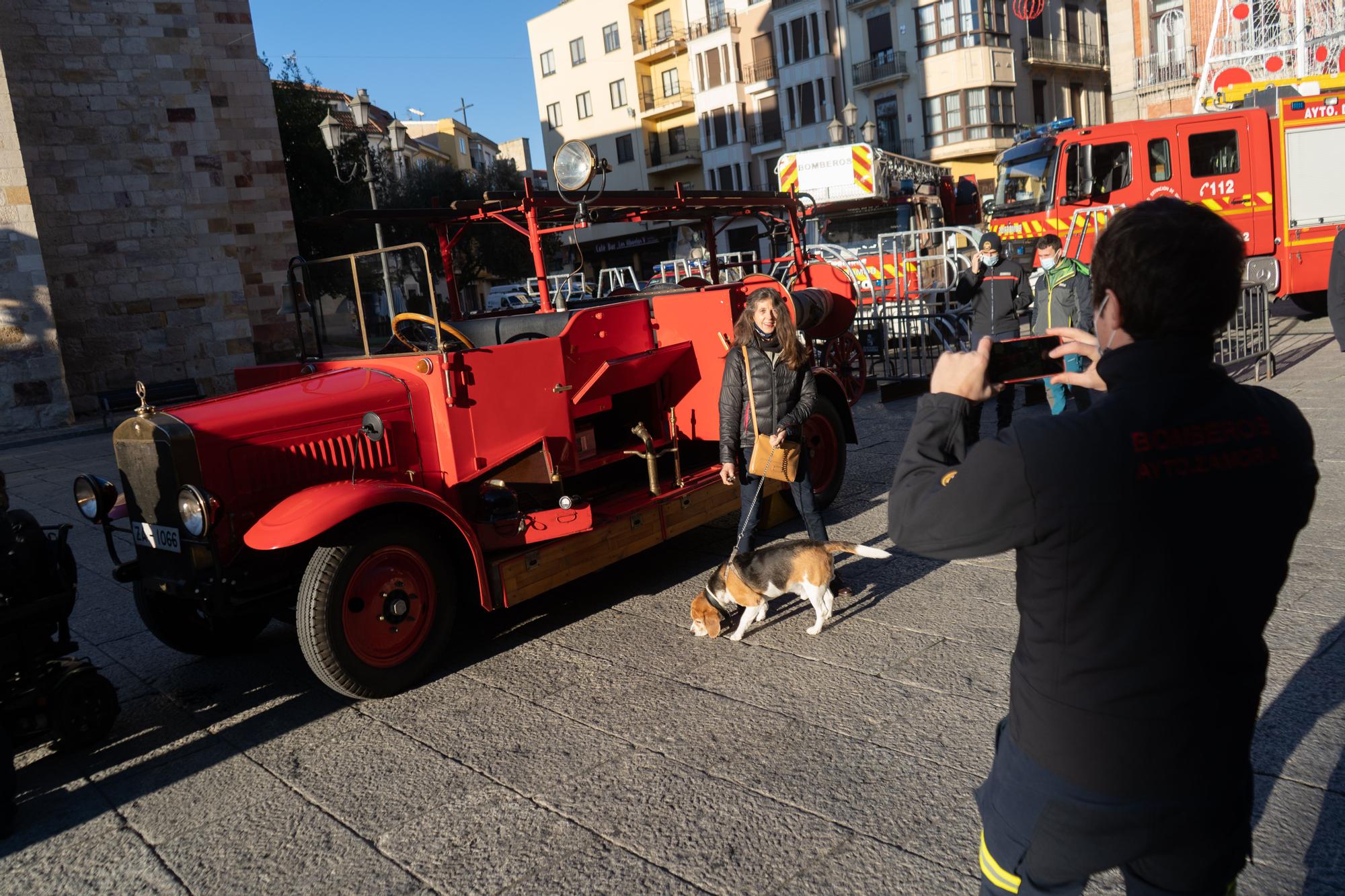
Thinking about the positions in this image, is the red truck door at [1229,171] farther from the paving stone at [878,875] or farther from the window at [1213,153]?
the paving stone at [878,875]

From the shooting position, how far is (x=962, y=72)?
1423 inches

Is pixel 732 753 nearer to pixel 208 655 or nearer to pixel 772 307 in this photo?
pixel 772 307

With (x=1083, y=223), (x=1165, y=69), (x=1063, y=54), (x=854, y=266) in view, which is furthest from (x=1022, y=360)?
(x=1063, y=54)

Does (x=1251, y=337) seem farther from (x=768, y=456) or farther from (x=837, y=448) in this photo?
(x=768, y=456)

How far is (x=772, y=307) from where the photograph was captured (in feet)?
17.5

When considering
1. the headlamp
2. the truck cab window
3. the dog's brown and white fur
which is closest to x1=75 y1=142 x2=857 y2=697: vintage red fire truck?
the headlamp

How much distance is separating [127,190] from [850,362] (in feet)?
44.8

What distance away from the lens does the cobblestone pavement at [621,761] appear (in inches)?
121

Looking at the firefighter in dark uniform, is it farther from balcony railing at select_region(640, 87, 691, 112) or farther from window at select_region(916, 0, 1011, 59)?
balcony railing at select_region(640, 87, 691, 112)

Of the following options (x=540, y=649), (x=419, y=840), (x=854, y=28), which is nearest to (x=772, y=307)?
(x=540, y=649)

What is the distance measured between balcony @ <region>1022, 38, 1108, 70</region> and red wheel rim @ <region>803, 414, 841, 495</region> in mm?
35510

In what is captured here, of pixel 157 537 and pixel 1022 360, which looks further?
pixel 157 537

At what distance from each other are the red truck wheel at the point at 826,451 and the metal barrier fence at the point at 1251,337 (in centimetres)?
544

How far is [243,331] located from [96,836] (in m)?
16.6
